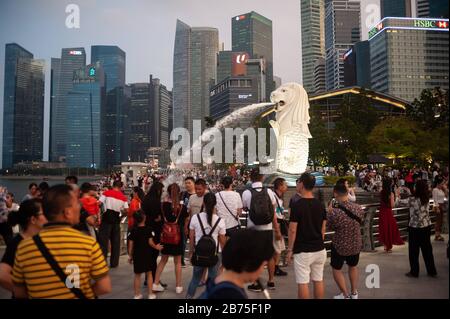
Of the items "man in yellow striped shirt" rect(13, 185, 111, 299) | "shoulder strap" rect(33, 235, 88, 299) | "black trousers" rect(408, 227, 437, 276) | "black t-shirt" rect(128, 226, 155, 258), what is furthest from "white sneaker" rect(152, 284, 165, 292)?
"black trousers" rect(408, 227, 437, 276)

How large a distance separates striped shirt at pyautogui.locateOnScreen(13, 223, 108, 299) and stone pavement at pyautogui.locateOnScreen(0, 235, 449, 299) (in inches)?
123

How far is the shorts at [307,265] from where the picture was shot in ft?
14.6

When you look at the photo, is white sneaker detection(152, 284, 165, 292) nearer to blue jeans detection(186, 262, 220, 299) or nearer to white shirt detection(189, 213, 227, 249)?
blue jeans detection(186, 262, 220, 299)

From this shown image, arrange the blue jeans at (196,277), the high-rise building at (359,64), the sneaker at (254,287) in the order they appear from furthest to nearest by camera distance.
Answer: the high-rise building at (359,64) → the sneaker at (254,287) → the blue jeans at (196,277)

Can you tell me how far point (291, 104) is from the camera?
18.0 metres

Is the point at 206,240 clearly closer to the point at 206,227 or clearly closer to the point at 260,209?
the point at 206,227

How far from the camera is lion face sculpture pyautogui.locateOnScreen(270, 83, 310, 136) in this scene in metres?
18.0

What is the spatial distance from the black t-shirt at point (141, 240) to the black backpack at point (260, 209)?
5.48 ft

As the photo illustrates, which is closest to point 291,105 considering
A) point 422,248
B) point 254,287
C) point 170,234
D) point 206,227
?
point 422,248

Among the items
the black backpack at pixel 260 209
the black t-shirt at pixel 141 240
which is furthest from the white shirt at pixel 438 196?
the black t-shirt at pixel 141 240

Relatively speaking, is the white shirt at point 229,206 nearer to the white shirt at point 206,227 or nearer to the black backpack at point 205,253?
the white shirt at point 206,227

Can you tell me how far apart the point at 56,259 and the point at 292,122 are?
650 inches

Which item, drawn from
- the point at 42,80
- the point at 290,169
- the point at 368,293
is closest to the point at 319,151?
the point at 290,169

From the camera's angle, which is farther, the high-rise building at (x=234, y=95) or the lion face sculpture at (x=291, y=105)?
the high-rise building at (x=234, y=95)
